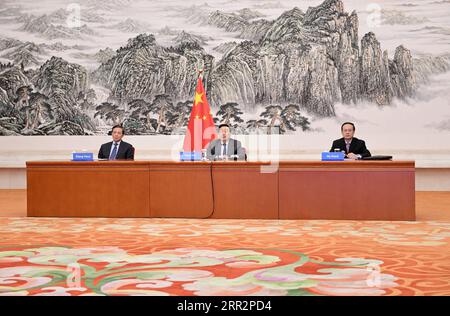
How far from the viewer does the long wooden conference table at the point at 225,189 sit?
7.02 meters

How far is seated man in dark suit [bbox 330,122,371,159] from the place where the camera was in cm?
798

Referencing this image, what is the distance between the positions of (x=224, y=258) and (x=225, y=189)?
106 inches

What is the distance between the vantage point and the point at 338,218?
7082 millimetres

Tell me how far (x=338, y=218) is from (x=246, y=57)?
6.02 metres

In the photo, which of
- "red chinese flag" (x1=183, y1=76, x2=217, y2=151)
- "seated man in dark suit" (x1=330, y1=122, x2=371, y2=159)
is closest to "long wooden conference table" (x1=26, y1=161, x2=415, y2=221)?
"seated man in dark suit" (x1=330, y1=122, x2=371, y2=159)

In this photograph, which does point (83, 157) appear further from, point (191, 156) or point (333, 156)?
point (333, 156)

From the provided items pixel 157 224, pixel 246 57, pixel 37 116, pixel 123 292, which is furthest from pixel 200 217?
pixel 37 116

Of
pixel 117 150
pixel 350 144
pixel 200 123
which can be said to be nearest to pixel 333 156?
pixel 350 144

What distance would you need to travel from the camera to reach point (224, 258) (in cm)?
463

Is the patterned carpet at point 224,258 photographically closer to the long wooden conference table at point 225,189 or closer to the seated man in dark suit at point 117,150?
the long wooden conference table at point 225,189

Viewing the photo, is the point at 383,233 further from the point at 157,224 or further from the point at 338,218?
the point at 157,224

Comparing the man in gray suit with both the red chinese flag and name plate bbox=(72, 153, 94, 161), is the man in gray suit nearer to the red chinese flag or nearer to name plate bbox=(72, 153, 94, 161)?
name plate bbox=(72, 153, 94, 161)

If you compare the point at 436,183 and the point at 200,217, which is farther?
the point at 436,183

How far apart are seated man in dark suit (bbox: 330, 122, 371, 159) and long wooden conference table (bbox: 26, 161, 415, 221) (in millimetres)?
914
